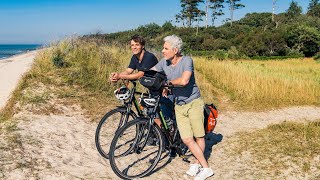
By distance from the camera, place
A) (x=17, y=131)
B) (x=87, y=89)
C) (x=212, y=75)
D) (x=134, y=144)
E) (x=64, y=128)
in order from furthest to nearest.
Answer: (x=212, y=75) < (x=87, y=89) < (x=64, y=128) < (x=17, y=131) < (x=134, y=144)

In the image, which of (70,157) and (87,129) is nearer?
(70,157)

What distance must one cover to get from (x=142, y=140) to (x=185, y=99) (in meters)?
0.79

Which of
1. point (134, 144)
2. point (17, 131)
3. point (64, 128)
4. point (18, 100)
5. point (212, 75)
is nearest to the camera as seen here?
point (134, 144)

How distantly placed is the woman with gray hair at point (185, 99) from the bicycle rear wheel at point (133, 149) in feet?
1.17

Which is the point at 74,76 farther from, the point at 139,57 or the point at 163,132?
the point at 163,132

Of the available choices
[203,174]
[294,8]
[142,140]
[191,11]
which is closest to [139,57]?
[142,140]

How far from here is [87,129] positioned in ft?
22.6

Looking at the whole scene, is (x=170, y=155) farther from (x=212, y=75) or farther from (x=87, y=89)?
(x=212, y=75)

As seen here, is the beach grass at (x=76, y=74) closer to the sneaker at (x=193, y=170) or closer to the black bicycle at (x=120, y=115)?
the black bicycle at (x=120, y=115)

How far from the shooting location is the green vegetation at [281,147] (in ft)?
17.1

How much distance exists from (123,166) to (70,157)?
0.90 metres

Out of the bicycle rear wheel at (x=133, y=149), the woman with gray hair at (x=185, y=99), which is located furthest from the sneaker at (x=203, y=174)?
the bicycle rear wheel at (x=133, y=149)

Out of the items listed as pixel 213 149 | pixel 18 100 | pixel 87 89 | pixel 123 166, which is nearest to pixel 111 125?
pixel 123 166

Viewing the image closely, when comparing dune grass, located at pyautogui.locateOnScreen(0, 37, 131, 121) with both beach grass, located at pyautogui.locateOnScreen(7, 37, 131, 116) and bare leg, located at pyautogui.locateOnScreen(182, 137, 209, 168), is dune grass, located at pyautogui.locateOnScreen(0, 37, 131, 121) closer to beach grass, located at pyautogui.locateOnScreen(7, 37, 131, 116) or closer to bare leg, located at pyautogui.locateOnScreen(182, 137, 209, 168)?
beach grass, located at pyautogui.locateOnScreen(7, 37, 131, 116)
